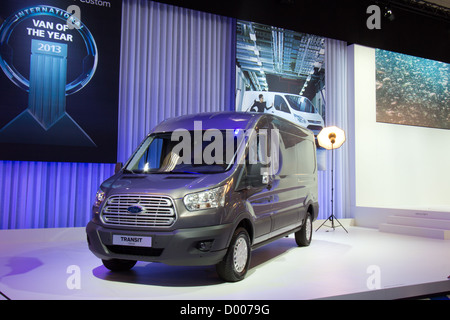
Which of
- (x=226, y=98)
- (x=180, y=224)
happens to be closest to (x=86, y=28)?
(x=226, y=98)

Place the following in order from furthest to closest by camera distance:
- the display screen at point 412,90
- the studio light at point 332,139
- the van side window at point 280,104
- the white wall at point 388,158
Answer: the display screen at point 412,90 < the white wall at point 388,158 < the van side window at point 280,104 < the studio light at point 332,139

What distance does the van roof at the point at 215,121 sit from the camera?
4590 mm

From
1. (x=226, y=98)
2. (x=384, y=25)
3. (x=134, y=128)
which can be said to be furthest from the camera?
(x=384, y=25)

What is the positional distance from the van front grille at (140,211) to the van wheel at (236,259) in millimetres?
650

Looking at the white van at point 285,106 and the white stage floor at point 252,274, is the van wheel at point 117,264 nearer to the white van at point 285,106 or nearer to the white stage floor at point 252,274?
the white stage floor at point 252,274

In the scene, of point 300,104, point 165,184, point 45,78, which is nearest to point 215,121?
point 165,184

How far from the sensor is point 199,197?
3811 mm

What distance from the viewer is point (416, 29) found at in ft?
33.5

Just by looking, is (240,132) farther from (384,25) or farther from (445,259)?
(384,25)

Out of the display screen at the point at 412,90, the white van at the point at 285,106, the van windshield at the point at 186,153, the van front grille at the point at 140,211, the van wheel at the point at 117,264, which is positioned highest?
the display screen at the point at 412,90

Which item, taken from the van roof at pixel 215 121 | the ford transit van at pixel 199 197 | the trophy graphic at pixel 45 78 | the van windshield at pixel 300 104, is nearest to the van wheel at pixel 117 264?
the ford transit van at pixel 199 197

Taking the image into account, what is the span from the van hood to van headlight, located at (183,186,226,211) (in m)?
0.05

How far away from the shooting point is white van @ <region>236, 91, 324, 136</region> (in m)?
8.59
